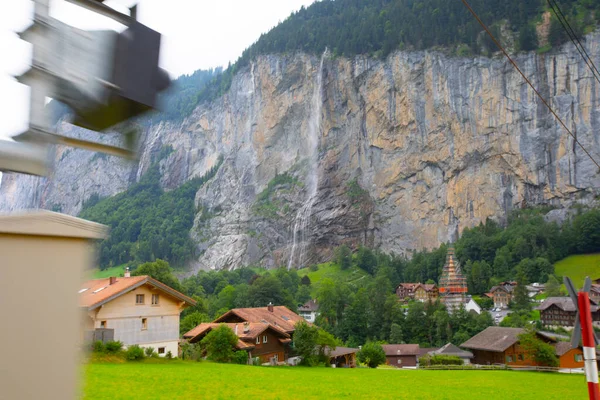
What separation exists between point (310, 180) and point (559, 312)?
55.1 metres

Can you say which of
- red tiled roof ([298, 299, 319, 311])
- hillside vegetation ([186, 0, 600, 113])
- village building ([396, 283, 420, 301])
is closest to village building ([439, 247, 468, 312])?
village building ([396, 283, 420, 301])

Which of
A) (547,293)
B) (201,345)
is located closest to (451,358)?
(201,345)

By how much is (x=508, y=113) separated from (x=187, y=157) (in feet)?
252

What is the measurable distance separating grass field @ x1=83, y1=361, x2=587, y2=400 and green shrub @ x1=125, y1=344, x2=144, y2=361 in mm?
786

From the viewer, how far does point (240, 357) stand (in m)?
23.7

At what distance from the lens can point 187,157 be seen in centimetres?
12794

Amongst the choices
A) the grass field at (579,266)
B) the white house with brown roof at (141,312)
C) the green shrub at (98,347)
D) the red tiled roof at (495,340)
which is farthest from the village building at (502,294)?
the green shrub at (98,347)

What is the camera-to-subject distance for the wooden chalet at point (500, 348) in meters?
33.4

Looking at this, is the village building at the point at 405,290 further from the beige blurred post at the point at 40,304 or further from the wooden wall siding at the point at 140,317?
the beige blurred post at the point at 40,304

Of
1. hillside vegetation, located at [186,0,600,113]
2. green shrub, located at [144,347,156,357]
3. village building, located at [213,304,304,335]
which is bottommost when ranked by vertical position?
green shrub, located at [144,347,156,357]

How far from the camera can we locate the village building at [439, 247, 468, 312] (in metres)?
65.9

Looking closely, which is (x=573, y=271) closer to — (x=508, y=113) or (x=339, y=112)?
(x=508, y=113)

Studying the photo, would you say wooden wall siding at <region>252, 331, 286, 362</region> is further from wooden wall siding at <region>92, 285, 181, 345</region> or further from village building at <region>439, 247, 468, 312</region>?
village building at <region>439, 247, 468, 312</region>

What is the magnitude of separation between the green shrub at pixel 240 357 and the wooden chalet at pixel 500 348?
18513 mm
